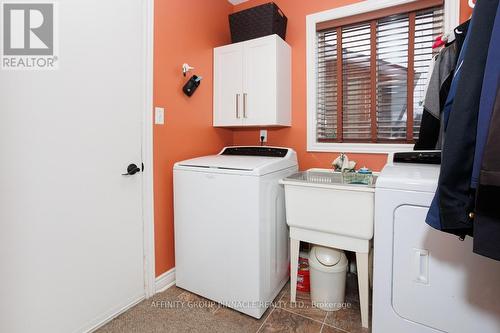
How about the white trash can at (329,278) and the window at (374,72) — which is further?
the window at (374,72)

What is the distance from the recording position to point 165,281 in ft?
6.38

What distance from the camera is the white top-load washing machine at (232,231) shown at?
159 cm

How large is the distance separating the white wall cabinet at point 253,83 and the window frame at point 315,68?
0.19 meters

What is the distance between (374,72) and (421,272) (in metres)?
1.58

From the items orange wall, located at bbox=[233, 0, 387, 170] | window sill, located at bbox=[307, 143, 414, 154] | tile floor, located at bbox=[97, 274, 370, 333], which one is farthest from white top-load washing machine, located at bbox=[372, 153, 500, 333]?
orange wall, located at bbox=[233, 0, 387, 170]

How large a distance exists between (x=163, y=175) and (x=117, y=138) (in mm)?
429

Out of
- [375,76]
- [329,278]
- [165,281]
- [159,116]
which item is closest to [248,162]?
[159,116]

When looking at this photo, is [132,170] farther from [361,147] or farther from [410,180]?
[361,147]

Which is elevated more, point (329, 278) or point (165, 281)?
point (329, 278)

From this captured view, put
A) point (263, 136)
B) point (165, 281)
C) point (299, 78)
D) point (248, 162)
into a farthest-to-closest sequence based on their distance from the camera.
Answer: point (263, 136), point (299, 78), point (165, 281), point (248, 162)

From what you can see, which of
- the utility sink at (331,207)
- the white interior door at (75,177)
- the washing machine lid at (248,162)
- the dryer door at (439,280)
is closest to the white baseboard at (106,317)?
the white interior door at (75,177)

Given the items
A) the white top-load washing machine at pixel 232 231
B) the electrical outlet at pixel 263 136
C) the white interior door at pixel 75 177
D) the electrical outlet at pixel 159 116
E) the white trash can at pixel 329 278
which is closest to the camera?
the white interior door at pixel 75 177

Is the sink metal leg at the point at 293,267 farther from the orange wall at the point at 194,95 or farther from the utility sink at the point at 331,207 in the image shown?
the orange wall at the point at 194,95

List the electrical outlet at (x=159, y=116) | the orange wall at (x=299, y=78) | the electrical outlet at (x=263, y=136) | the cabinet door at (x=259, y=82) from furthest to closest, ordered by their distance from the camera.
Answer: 1. the electrical outlet at (x=263, y=136)
2. the orange wall at (x=299, y=78)
3. the cabinet door at (x=259, y=82)
4. the electrical outlet at (x=159, y=116)
